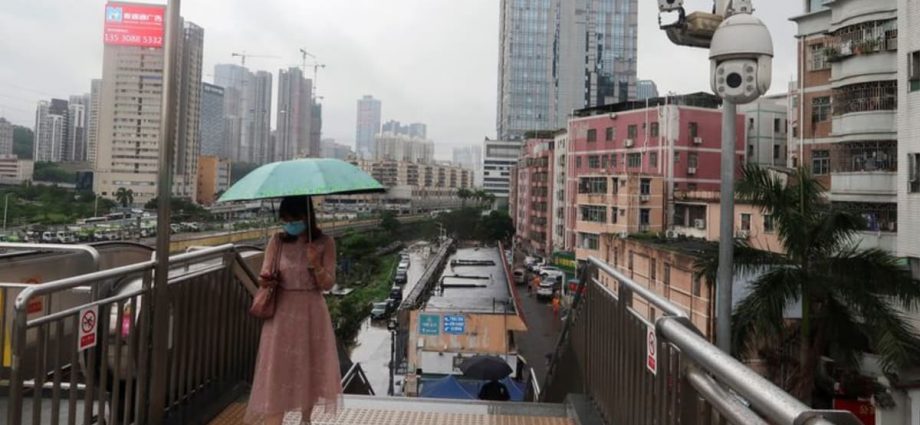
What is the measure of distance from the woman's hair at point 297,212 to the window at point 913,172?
12.6 metres

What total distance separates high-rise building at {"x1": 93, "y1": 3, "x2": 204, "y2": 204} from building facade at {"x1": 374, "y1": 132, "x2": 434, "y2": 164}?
8785 cm

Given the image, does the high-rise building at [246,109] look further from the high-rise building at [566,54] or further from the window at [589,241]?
the high-rise building at [566,54]

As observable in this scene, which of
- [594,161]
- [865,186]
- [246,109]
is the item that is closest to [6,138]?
[246,109]

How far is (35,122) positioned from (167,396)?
6.88m

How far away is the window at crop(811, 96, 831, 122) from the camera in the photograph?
17.6 m

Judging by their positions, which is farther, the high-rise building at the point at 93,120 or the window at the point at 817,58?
the window at the point at 817,58

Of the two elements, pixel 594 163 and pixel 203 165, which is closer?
pixel 203 165

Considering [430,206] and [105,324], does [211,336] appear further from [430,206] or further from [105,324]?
[430,206]

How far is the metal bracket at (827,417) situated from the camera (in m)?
0.95

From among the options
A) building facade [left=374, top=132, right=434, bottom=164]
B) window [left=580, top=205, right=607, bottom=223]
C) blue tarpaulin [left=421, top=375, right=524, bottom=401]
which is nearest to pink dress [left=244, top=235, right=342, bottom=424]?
blue tarpaulin [left=421, top=375, right=524, bottom=401]

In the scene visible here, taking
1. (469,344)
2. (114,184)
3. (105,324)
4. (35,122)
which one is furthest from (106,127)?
(469,344)

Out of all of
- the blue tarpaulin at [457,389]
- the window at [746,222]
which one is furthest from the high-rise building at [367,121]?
the blue tarpaulin at [457,389]

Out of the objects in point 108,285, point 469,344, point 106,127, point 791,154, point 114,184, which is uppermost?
point 791,154

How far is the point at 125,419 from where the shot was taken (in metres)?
2.49
